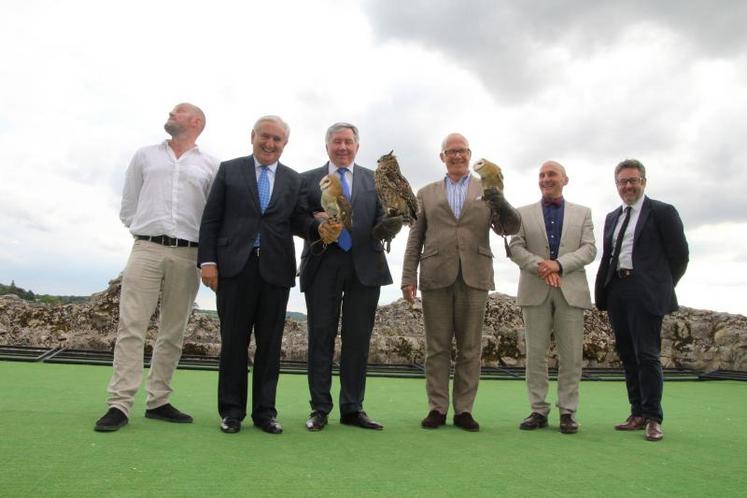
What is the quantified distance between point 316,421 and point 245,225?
1250 mm

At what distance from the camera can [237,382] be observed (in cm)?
362

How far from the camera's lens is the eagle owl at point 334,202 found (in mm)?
3496

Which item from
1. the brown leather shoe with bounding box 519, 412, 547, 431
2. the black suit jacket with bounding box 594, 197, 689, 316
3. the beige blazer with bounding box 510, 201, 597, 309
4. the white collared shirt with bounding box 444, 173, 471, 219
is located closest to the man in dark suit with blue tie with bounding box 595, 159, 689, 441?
the black suit jacket with bounding box 594, 197, 689, 316

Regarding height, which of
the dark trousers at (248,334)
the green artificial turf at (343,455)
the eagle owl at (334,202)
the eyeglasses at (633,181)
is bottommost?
the green artificial turf at (343,455)

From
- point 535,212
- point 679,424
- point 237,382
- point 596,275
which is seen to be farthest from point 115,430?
point 679,424

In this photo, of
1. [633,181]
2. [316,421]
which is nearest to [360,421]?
[316,421]

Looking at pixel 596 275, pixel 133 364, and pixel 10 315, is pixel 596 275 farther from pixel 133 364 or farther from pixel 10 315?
pixel 10 315

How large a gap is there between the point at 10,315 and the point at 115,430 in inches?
183

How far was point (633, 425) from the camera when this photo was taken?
404cm

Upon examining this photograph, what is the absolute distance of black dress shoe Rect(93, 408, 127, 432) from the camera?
10.2 ft

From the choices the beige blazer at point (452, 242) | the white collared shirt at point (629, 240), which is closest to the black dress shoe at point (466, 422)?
the beige blazer at point (452, 242)

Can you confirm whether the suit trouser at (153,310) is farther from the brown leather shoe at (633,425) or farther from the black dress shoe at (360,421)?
the brown leather shoe at (633,425)

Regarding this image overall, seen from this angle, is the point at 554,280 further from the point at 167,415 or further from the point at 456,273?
the point at 167,415

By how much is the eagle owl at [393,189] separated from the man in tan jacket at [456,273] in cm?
49
